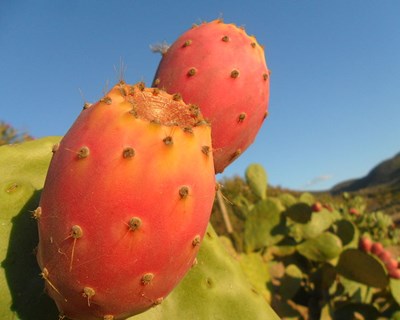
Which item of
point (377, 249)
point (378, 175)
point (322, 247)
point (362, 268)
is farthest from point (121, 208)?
point (378, 175)

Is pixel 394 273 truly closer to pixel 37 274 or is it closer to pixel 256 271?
pixel 256 271

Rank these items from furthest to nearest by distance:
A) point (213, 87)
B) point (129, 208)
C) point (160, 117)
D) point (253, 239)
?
point (253, 239)
point (213, 87)
point (160, 117)
point (129, 208)

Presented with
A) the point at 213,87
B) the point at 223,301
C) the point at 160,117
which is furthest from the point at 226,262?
the point at 160,117

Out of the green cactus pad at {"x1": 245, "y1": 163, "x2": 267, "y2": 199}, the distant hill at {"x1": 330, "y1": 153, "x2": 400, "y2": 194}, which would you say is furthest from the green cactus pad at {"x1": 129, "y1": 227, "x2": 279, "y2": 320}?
the distant hill at {"x1": 330, "y1": 153, "x2": 400, "y2": 194}

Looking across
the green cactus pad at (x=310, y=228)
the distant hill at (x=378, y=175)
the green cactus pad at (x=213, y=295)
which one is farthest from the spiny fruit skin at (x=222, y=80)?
the distant hill at (x=378, y=175)

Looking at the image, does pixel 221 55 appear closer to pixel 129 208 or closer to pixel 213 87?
pixel 213 87

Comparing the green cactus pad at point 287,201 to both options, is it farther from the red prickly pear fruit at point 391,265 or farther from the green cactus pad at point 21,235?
the green cactus pad at point 21,235
